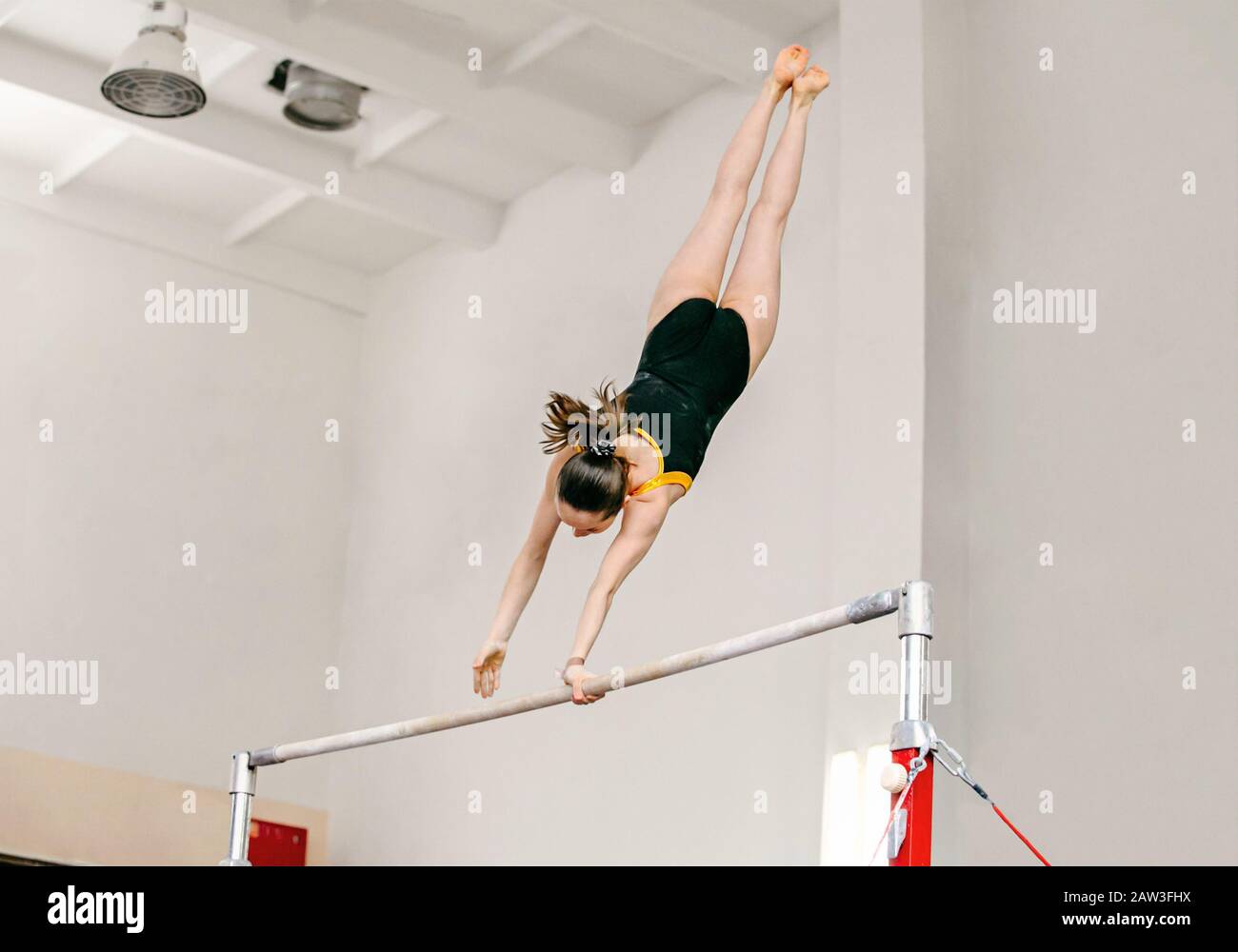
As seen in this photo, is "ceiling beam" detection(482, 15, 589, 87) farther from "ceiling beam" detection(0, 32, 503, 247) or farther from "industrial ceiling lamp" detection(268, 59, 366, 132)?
"ceiling beam" detection(0, 32, 503, 247)

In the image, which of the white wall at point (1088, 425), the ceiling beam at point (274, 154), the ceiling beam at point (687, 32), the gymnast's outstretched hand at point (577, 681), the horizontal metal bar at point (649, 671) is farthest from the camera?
the ceiling beam at point (274, 154)

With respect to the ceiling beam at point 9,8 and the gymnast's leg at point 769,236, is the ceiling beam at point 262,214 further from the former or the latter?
the gymnast's leg at point 769,236

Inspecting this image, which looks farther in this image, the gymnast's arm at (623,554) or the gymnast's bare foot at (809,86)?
the gymnast's bare foot at (809,86)

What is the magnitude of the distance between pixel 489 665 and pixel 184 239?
5768mm

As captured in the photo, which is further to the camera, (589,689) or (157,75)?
(157,75)

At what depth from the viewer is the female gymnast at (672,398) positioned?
15.2 feet

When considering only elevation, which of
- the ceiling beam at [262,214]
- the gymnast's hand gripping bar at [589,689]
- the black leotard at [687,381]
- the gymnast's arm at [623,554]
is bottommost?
the gymnast's hand gripping bar at [589,689]

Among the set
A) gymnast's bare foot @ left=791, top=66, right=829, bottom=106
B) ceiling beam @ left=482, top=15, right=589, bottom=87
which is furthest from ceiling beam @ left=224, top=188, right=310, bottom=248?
gymnast's bare foot @ left=791, top=66, right=829, bottom=106

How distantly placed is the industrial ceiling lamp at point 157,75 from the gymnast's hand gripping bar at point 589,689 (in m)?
3.55

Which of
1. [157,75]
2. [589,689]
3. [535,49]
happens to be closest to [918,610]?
[589,689]

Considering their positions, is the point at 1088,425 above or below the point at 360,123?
below

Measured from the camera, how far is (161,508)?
9.41 metres

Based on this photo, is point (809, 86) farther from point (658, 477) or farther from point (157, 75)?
point (157, 75)

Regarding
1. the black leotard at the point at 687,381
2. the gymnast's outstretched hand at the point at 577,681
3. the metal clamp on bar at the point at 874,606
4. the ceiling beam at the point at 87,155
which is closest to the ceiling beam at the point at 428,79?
the ceiling beam at the point at 87,155
